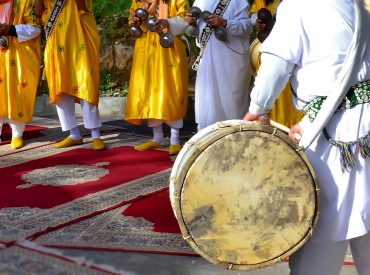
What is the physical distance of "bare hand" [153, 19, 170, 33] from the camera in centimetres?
483

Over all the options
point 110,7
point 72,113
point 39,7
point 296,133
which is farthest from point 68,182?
point 110,7

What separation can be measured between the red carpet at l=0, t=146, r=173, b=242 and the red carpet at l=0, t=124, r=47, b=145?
0.98 m

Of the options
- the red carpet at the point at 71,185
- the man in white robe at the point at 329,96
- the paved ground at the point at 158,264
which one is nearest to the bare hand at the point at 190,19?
the red carpet at the point at 71,185

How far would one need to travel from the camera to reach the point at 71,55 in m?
5.27

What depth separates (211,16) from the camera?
453 cm

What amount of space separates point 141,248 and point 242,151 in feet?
4.36

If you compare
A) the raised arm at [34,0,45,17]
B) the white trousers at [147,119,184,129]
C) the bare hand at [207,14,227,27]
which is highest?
the raised arm at [34,0,45,17]

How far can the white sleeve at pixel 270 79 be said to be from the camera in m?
1.88

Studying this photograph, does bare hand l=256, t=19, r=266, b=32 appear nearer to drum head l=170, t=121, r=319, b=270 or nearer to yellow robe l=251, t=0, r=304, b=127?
yellow robe l=251, t=0, r=304, b=127

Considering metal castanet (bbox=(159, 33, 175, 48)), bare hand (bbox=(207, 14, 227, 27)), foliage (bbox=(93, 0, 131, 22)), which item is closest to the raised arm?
metal castanet (bbox=(159, 33, 175, 48))

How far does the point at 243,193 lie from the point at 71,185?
2561mm

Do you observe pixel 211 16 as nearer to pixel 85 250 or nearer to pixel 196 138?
pixel 85 250

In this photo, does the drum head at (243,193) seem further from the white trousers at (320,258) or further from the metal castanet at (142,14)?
the metal castanet at (142,14)

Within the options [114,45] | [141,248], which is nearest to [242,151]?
[141,248]
